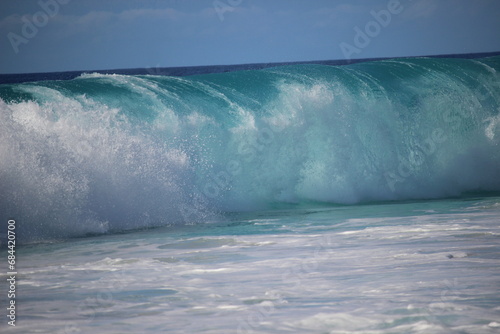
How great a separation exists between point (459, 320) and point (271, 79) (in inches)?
365

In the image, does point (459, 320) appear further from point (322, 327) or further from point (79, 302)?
point (79, 302)

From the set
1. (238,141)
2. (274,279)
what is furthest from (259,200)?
(274,279)

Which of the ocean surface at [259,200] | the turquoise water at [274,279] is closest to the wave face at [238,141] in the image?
the ocean surface at [259,200]

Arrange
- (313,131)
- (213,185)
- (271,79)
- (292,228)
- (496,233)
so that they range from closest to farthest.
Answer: (496,233)
(292,228)
(213,185)
(313,131)
(271,79)

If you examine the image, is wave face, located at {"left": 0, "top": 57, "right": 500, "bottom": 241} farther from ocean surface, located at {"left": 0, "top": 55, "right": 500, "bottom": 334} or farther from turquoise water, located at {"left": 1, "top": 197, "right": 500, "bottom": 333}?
turquoise water, located at {"left": 1, "top": 197, "right": 500, "bottom": 333}

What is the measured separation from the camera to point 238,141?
35.4 ft

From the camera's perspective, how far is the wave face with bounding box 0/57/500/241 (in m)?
7.97

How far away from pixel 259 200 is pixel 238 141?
1.29 metres

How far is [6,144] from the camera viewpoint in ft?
25.5

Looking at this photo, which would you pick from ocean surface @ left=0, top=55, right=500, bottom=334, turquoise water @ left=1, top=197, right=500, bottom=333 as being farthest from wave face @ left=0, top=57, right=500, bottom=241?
turquoise water @ left=1, top=197, right=500, bottom=333

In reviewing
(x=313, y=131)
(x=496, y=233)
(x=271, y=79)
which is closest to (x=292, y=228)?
(x=496, y=233)

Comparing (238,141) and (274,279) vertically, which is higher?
(238,141)

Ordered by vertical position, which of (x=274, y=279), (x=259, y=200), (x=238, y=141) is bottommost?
(x=274, y=279)

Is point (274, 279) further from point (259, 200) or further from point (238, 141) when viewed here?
point (238, 141)
